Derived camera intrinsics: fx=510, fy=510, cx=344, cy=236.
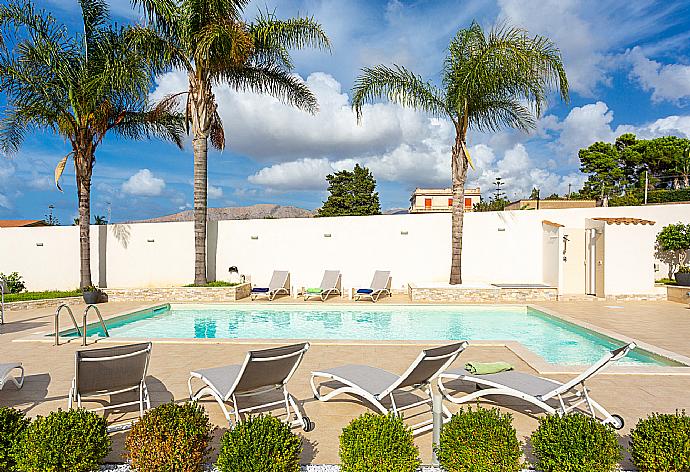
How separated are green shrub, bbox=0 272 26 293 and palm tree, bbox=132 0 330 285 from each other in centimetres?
601

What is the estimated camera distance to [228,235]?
54.7 ft

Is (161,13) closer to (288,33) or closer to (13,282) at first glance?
(288,33)

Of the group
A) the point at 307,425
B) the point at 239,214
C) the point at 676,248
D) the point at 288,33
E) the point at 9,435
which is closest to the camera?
the point at 9,435

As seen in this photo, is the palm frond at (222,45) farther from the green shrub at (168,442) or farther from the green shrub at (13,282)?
the green shrub at (168,442)

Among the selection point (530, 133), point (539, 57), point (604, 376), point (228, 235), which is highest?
point (539, 57)

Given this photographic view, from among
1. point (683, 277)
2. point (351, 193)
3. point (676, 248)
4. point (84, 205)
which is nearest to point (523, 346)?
point (683, 277)

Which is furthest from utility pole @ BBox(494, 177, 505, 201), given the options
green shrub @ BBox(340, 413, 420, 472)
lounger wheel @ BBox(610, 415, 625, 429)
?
green shrub @ BBox(340, 413, 420, 472)

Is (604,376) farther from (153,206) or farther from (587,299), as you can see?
(153,206)

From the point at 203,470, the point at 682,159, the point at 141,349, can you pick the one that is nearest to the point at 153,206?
the point at 141,349

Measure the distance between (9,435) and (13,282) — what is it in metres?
14.9

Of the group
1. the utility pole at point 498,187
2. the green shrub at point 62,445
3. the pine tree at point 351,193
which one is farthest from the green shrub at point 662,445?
the utility pole at point 498,187

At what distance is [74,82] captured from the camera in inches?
545

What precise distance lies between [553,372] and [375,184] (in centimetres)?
4125

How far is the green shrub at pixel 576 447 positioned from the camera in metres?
3.23
